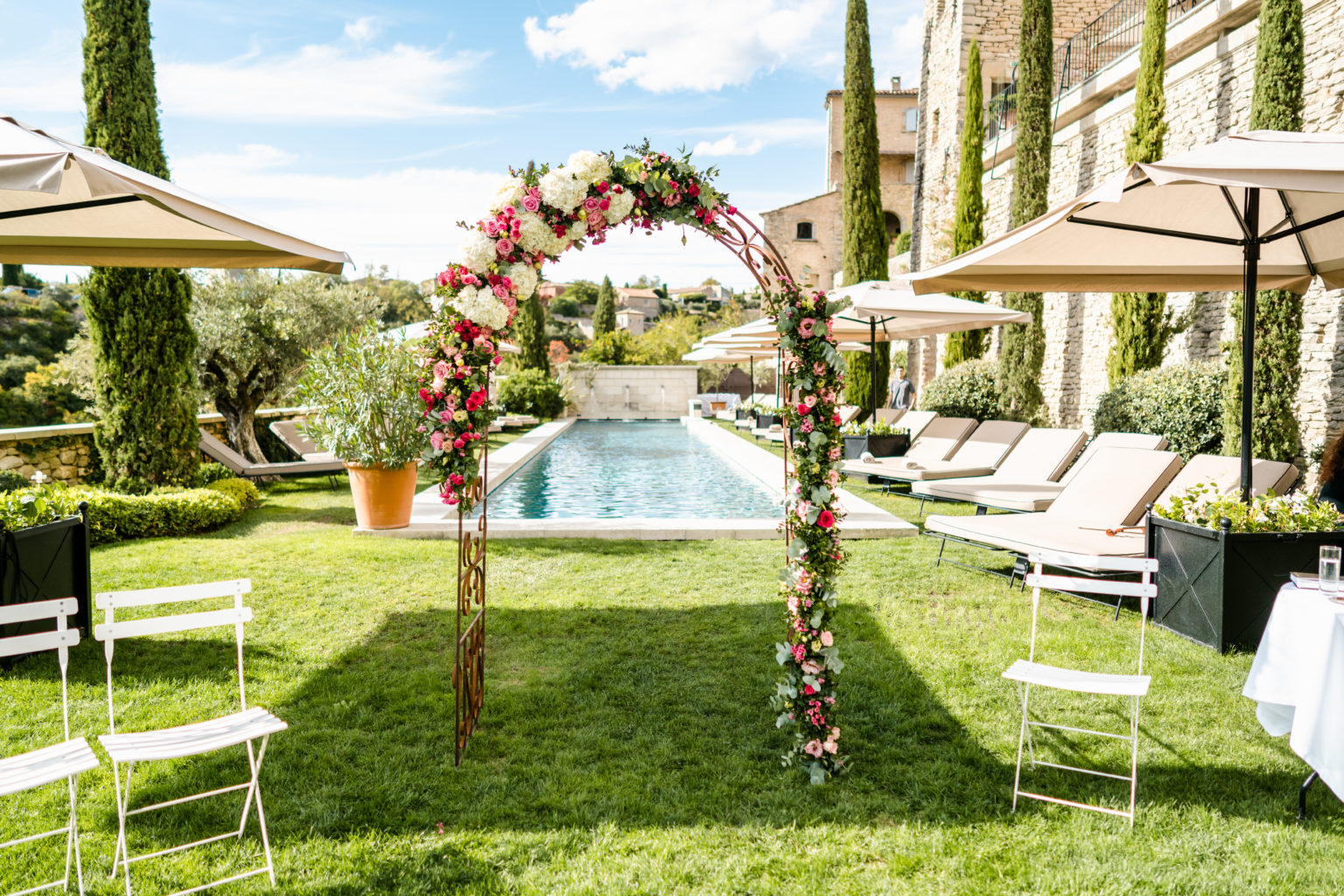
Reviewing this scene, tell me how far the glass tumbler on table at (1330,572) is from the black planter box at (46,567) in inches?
219

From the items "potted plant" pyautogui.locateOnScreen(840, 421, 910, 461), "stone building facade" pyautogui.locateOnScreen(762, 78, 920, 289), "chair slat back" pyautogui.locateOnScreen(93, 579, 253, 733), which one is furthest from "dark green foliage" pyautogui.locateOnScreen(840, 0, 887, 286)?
"chair slat back" pyautogui.locateOnScreen(93, 579, 253, 733)

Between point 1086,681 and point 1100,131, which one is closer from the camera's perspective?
point 1086,681

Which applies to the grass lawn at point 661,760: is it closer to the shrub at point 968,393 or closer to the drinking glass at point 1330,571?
the drinking glass at point 1330,571

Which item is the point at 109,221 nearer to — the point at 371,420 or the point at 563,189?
the point at 563,189

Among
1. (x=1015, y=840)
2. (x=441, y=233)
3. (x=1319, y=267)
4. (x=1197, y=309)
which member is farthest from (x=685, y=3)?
(x=1015, y=840)

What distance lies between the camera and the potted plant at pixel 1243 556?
14.4 ft

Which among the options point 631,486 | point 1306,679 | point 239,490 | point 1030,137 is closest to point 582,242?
point 1306,679

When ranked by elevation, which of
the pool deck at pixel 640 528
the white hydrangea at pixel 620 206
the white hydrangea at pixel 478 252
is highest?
the white hydrangea at pixel 620 206

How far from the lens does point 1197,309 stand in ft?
37.8

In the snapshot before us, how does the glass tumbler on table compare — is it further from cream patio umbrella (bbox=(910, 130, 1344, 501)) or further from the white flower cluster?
the white flower cluster

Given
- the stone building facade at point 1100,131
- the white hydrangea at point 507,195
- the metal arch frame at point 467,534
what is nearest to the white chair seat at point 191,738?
the metal arch frame at point 467,534

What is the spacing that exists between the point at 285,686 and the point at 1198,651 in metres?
4.89

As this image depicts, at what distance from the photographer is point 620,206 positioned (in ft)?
11.1

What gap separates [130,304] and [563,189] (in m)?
7.38
